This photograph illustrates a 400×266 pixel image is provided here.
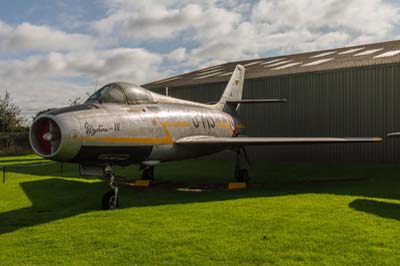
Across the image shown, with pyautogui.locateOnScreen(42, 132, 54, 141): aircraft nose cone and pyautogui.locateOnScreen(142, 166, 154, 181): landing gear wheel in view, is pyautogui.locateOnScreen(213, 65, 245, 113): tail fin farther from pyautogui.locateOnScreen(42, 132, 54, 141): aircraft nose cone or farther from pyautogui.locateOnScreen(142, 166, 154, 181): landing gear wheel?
pyautogui.locateOnScreen(42, 132, 54, 141): aircraft nose cone

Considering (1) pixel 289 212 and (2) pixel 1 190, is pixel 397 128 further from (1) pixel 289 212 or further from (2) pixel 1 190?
(2) pixel 1 190

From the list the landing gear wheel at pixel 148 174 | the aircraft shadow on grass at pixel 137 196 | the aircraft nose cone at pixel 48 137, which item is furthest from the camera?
the landing gear wheel at pixel 148 174

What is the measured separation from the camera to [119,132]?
9.02 m

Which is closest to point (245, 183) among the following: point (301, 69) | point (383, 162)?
point (383, 162)

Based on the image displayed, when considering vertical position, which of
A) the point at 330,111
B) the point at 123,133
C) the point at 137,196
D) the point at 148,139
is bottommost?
the point at 137,196

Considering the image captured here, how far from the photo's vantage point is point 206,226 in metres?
6.94

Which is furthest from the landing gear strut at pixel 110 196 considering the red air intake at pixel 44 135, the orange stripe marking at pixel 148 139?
the red air intake at pixel 44 135

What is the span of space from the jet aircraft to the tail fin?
2.80m

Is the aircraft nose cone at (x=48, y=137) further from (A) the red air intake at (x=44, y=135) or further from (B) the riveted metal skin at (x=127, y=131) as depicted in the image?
(B) the riveted metal skin at (x=127, y=131)

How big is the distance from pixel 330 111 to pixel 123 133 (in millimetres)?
12106

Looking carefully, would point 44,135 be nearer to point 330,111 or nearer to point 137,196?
point 137,196

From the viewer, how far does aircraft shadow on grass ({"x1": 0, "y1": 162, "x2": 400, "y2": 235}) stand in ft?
26.7

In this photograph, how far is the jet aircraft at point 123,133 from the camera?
315 inches

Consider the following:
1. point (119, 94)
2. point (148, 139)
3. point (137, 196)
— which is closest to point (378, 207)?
point (148, 139)
